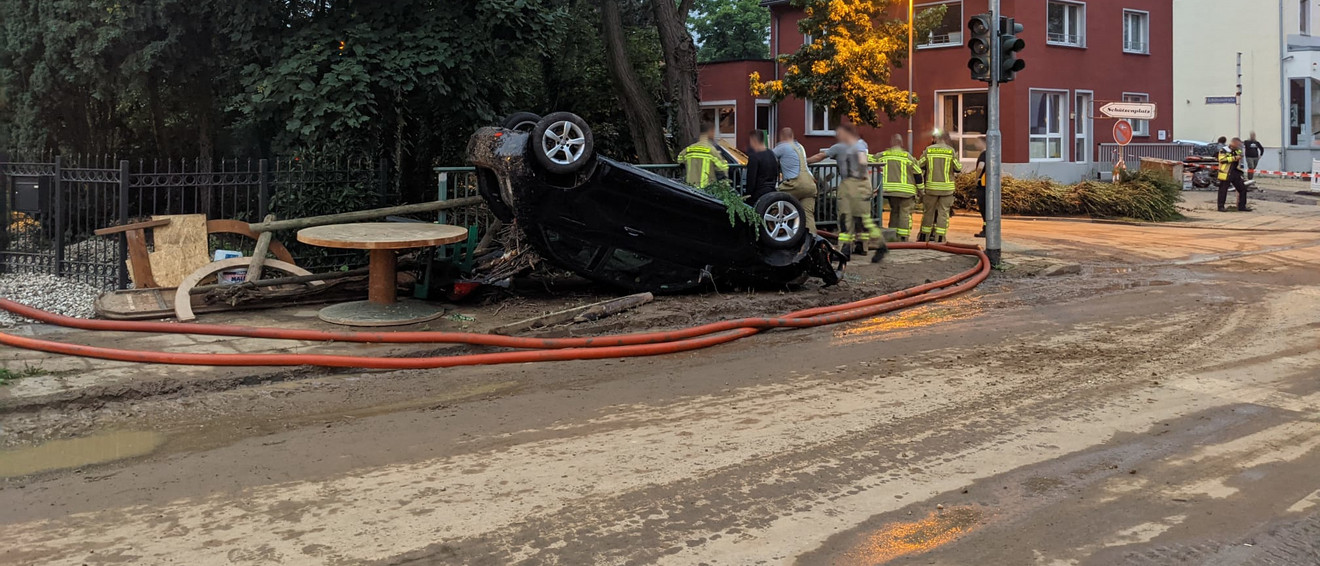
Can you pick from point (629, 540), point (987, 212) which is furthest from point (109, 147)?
point (629, 540)

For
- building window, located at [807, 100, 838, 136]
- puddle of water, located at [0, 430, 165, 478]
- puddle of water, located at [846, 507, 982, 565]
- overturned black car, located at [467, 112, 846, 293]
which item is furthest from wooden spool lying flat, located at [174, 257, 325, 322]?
building window, located at [807, 100, 838, 136]

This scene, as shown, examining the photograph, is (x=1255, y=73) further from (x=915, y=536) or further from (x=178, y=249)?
(x=915, y=536)

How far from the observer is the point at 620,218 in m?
10.4

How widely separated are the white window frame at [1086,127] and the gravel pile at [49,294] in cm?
2714

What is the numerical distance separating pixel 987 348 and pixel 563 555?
557 centimetres

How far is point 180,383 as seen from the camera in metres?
7.53

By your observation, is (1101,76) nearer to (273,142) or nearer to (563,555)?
(273,142)

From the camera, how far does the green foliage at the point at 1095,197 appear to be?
22.6 meters

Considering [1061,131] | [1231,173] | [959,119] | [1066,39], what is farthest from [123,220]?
[1066,39]

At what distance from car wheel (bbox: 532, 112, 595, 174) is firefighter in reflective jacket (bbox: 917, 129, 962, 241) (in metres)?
7.85

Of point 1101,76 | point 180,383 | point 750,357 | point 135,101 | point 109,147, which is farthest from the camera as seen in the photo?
point 1101,76

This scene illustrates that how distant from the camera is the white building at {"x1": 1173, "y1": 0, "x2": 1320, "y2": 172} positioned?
37656mm

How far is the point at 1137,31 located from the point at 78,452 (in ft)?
111

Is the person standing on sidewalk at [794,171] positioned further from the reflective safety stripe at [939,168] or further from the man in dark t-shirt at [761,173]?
the reflective safety stripe at [939,168]
